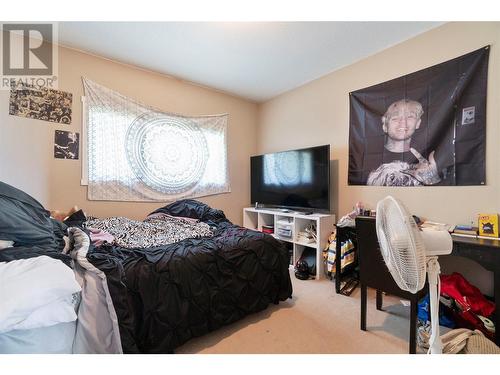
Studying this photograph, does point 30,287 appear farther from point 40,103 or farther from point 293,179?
point 293,179

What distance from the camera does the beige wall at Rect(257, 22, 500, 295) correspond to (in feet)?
5.65

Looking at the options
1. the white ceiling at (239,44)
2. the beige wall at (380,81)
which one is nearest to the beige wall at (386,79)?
the beige wall at (380,81)

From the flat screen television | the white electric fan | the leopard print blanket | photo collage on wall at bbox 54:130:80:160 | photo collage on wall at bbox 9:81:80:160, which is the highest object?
photo collage on wall at bbox 9:81:80:160

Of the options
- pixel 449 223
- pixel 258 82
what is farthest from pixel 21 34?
pixel 449 223

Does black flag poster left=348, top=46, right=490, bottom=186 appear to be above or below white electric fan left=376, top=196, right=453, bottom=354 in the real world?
above

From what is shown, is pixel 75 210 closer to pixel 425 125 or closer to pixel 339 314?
pixel 339 314

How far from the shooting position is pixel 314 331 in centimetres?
161

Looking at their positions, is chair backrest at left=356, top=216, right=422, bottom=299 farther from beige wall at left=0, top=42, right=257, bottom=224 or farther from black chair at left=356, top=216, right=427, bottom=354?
beige wall at left=0, top=42, right=257, bottom=224

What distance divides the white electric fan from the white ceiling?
1822 mm

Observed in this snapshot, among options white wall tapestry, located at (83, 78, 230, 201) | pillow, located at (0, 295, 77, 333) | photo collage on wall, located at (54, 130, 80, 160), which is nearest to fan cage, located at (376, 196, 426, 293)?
pillow, located at (0, 295, 77, 333)

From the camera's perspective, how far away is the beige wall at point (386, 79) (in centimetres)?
172

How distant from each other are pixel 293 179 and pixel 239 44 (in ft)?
5.42

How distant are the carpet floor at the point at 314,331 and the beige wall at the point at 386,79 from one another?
774 mm
